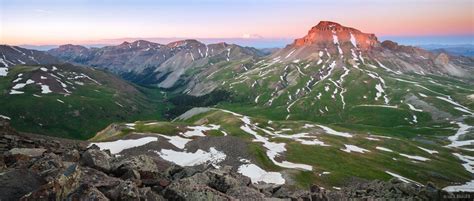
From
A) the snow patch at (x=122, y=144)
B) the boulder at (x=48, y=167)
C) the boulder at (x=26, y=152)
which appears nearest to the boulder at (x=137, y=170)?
the boulder at (x=48, y=167)

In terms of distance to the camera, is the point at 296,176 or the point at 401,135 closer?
the point at 296,176

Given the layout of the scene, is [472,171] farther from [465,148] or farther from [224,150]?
[224,150]

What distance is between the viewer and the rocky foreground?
22.2 m

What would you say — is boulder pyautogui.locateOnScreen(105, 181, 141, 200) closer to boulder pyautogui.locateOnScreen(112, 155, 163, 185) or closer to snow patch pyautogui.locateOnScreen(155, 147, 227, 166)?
boulder pyautogui.locateOnScreen(112, 155, 163, 185)

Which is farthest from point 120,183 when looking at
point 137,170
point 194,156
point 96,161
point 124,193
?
point 194,156

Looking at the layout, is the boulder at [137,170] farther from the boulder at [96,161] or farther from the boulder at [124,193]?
the boulder at [124,193]

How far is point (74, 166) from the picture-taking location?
78.7ft

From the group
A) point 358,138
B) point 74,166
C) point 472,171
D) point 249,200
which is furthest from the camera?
point 358,138

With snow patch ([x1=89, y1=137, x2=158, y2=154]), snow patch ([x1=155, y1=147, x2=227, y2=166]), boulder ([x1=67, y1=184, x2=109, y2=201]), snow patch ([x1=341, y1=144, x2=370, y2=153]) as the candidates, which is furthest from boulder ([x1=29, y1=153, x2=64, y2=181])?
snow patch ([x1=341, y1=144, x2=370, y2=153])

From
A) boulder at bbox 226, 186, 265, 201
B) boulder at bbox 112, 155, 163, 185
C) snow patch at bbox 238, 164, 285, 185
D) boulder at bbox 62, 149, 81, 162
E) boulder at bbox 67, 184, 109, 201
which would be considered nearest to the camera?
boulder at bbox 67, 184, 109, 201

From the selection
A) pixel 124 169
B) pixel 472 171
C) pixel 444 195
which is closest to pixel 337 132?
pixel 472 171

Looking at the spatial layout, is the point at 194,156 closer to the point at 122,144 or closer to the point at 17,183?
the point at 122,144

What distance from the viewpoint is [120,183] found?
23.8 meters

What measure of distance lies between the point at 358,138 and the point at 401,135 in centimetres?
7152
